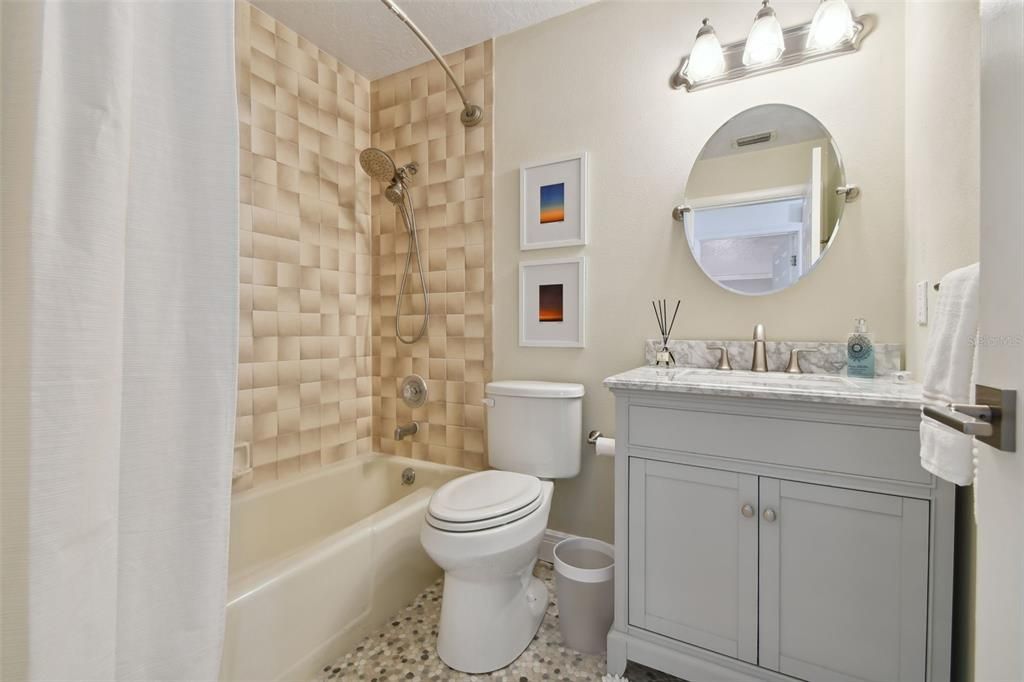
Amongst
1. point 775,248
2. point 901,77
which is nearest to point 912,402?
point 775,248

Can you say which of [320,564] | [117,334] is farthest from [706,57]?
[320,564]

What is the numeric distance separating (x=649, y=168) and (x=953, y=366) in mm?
1239

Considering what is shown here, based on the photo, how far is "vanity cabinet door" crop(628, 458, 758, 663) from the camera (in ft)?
3.68

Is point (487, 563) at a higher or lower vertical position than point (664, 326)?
lower

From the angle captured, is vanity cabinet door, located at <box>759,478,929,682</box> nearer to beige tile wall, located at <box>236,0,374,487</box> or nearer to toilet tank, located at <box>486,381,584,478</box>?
toilet tank, located at <box>486,381,584,478</box>

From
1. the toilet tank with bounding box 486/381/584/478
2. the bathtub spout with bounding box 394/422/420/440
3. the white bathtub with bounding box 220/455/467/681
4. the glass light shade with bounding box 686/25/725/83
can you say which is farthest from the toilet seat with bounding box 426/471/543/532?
the glass light shade with bounding box 686/25/725/83

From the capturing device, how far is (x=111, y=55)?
1.53 ft

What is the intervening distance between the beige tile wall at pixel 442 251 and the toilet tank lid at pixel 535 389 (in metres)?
0.26

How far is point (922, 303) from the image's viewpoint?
3.86 ft

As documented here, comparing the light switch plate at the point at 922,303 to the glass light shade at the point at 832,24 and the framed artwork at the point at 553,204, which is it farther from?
the framed artwork at the point at 553,204

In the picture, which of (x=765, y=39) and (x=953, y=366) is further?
(x=765, y=39)

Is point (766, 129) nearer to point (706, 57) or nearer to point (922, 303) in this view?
point (706, 57)

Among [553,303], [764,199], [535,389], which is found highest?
[764,199]

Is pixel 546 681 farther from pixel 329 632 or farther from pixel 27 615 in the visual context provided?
pixel 27 615
